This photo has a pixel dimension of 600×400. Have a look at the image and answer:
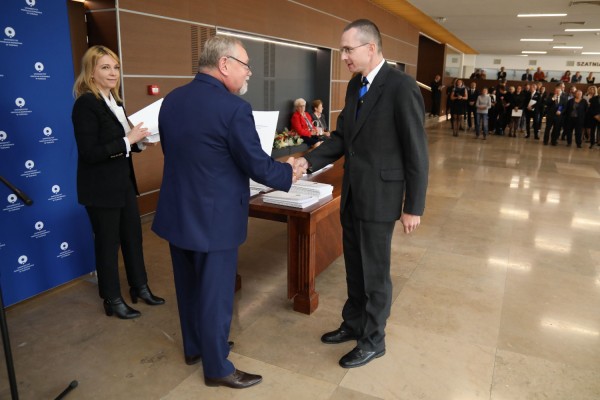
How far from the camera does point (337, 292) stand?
3.39 m

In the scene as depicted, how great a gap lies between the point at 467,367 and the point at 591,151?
10984 millimetres

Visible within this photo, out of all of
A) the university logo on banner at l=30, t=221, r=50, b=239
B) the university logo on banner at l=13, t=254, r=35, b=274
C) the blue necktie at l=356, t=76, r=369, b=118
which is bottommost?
→ the university logo on banner at l=13, t=254, r=35, b=274

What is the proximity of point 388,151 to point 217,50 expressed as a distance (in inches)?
37.4

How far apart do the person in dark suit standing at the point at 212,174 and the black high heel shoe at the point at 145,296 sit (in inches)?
42.6

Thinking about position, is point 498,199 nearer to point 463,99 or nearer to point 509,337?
point 509,337

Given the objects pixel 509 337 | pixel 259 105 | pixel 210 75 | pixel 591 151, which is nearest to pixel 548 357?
pixel 509 337

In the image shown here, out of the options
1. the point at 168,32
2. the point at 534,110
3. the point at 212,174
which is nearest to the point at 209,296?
the point at 212,174

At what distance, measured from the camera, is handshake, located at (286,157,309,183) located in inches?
99.0

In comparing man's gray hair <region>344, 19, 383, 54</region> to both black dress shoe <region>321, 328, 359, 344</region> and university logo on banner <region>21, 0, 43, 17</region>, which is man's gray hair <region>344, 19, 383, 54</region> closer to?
black dress shoe <region>321, 328, 359, 344</region>

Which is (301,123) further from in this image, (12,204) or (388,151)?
(388,151)

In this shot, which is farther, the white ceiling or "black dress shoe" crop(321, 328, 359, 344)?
the white ceiling

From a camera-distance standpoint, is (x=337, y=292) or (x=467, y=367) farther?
(x=337, y=292)

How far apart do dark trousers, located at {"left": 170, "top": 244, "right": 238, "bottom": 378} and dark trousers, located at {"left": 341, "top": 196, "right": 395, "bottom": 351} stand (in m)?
0.68

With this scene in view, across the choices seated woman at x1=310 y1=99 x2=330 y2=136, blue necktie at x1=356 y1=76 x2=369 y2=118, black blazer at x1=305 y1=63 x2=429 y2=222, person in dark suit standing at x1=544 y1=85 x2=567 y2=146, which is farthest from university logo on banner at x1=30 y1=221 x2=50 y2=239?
person in dark suit standing at x1=544 y1=85 x2=567 y2=146
